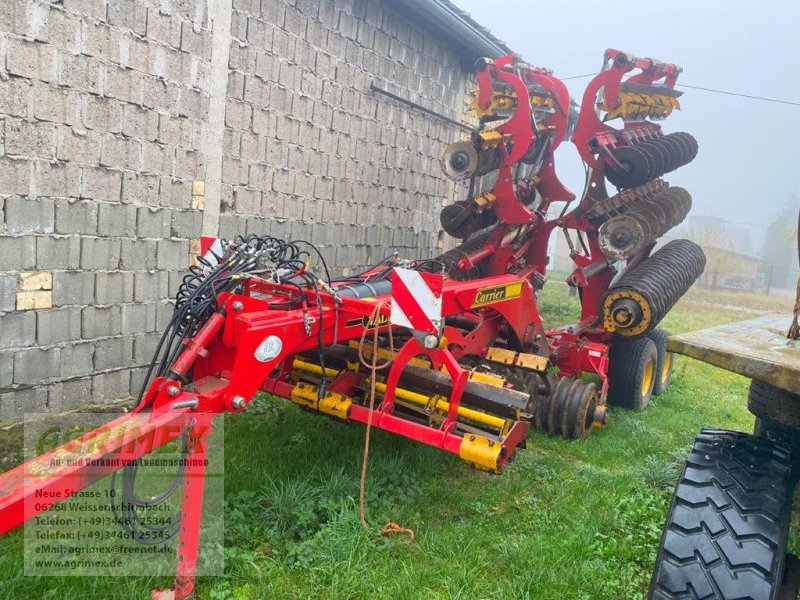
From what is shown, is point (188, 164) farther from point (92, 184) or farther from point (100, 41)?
point (100, 41)

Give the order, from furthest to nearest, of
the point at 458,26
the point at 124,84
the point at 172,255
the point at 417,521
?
the point at 458,26 < the point at 172,255 < the point at 124,84 < the point at 417,521

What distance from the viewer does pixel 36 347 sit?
4.07 metres

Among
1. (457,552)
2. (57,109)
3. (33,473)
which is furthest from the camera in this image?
(57,109)

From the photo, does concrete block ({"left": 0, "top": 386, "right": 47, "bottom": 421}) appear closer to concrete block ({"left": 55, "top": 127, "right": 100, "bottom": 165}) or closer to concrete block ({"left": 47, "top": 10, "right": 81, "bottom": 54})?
concrete block ({"left": 55, "top": 127, "right": 100, "bottom": 165})

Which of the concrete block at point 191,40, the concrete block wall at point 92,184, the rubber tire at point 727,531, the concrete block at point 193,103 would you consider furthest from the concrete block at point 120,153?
the rubber tire at point 727,531

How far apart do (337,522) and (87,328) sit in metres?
2.41

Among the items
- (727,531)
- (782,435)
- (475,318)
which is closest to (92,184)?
(475,318)

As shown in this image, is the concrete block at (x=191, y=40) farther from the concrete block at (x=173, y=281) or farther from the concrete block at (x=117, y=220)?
the concrete block at (x=173, y=281)

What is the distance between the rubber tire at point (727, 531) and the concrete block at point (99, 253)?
386 cm

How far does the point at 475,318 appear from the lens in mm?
4520

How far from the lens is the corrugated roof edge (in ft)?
21.6

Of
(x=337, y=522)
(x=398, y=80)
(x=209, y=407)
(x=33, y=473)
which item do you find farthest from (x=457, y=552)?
(x=398, y=80)

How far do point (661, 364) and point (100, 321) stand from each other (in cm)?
544

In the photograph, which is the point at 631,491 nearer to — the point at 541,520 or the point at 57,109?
the point at 541,520
